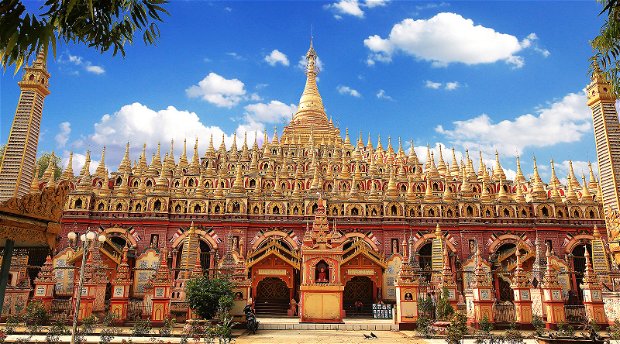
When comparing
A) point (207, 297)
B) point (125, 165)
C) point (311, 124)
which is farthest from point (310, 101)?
point (207, 297)

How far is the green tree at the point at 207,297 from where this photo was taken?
2097cm

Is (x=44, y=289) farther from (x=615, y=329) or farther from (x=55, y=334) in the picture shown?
(x=615, y=329)

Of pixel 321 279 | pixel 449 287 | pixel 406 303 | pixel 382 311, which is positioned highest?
pixel 321 279

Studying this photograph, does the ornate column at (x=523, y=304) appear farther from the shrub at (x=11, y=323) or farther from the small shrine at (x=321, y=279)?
the shrub at (x=11, y=323)

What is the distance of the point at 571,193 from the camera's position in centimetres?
3666

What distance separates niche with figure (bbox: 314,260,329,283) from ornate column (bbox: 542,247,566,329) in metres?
10.7

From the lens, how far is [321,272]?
2505 centimetres

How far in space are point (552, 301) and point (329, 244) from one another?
1120 cm

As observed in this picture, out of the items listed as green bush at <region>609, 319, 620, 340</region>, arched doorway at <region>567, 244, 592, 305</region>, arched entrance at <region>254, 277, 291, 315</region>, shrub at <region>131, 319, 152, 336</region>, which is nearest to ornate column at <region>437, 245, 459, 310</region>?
green bush at <region>609, 319, 620, 340</region>

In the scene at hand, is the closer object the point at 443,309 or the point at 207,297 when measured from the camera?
the point at 207,297

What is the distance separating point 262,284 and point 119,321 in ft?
35.0

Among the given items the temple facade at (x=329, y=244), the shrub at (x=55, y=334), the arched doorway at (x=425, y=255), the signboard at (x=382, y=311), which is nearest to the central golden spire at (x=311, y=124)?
the temple facade at (x=329, y=244)

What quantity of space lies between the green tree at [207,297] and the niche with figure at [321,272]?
533 centimetres

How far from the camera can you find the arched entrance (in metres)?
30.7
